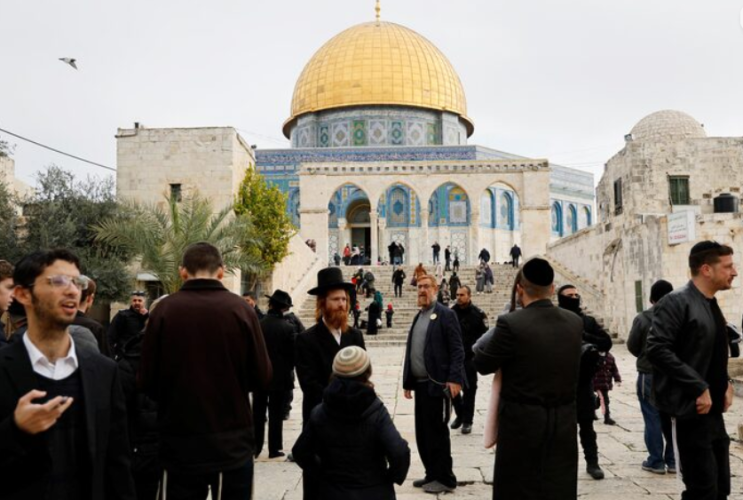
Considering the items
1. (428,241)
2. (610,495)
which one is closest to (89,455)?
(610,495)

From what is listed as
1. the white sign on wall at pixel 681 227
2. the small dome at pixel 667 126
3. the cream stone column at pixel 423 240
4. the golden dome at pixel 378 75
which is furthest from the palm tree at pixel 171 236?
the golden dome at pixel 378 75

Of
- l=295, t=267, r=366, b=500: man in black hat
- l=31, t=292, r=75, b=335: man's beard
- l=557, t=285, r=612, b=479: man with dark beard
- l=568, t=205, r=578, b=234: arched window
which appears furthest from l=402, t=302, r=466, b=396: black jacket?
l=568, t=205, r=578, b=234: arched window

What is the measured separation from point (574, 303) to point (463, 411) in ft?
7.27

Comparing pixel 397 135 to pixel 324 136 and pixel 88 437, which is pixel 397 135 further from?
pixel 88 437

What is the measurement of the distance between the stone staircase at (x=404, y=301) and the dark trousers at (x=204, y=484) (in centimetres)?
1280

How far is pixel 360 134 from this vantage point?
3675 cm

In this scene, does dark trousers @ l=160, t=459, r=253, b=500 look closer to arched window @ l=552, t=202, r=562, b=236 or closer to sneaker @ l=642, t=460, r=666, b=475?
sneaker @ l=642, t=460, r=666, b=475

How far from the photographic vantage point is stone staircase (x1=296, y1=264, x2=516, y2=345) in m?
16.6

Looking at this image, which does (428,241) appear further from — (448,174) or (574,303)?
(574,303)

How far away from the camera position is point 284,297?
600 cm

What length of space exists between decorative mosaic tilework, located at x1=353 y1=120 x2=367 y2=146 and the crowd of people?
3307 cm

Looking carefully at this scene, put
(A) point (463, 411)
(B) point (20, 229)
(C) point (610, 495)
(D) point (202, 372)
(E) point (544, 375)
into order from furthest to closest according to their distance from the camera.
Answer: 1. (B) point (20, 229)
2. (A) point (463, 411)
3. (C) point (610, 495)
4. (E) point (544, 375)
5. (D) point (202, 372)

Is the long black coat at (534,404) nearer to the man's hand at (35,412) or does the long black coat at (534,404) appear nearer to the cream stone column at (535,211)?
the man's hand at (35,412)

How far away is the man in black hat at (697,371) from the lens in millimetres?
3287
